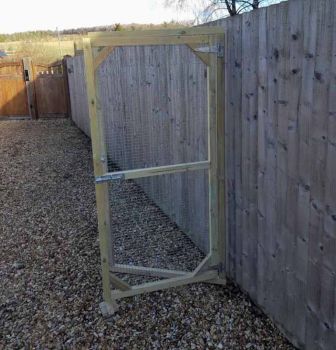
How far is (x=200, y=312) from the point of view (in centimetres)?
290

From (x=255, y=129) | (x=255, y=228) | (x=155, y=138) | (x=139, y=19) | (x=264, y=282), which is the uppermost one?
(x=139, y=19)

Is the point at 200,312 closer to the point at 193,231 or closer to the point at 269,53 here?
the point at 193,231

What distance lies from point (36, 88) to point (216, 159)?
11803 mm

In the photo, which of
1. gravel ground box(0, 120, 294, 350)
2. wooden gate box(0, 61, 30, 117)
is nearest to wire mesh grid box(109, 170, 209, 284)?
gravel ground box(0, 120, 294, 350)

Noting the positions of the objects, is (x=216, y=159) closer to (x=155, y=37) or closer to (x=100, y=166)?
(x=100, y=166)

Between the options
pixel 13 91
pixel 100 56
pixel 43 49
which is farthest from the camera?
pixel 43 49

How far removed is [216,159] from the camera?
9.88 feet

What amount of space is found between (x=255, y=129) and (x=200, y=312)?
4.32ft

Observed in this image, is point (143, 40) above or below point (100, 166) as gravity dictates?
above

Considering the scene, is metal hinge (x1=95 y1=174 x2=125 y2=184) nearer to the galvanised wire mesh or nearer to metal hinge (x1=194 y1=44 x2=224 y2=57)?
the galvanised wire mesh

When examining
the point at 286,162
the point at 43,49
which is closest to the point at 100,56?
the point at 286,162

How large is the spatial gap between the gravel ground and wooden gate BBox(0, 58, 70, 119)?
8.86 meters

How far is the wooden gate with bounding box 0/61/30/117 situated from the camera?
532 inches

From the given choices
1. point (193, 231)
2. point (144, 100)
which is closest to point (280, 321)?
point (193, 231)
